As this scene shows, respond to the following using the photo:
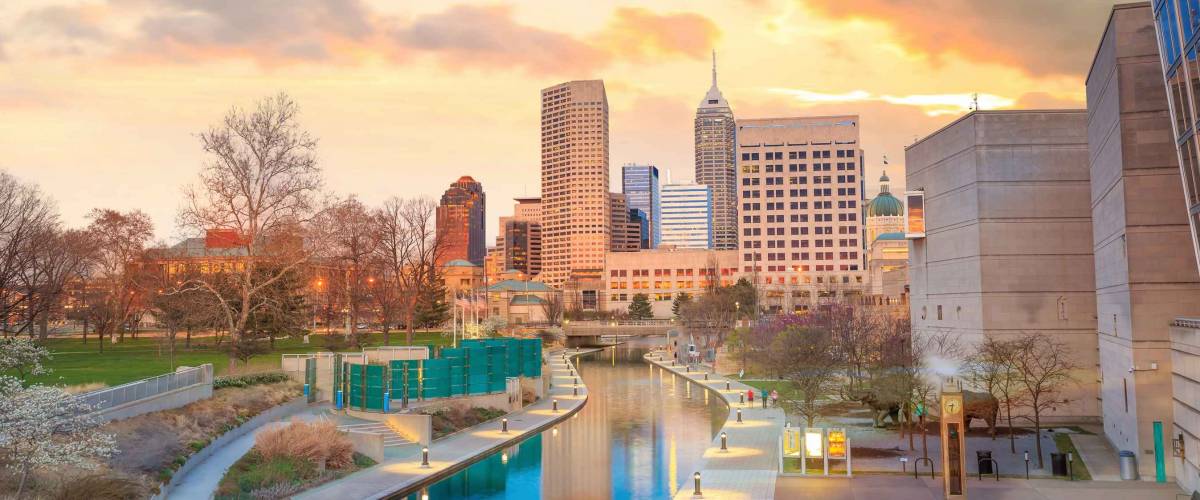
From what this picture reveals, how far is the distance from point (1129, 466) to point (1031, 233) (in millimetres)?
16753

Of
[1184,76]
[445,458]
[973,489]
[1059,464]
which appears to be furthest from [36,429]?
[1184,76]

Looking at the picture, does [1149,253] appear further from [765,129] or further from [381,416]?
[765,129]

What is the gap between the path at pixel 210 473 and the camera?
25328 mm

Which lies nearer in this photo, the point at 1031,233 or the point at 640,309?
the point at 1031,233

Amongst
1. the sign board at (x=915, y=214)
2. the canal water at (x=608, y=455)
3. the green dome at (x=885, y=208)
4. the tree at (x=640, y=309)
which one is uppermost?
the green dome at (x=885, y=208)

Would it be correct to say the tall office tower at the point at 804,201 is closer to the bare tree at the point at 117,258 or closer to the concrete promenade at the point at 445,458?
the bare tree at the point at 117,258

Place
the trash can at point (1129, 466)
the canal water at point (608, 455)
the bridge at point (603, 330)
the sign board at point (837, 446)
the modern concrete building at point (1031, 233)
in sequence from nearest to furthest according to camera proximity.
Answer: the trash can at point (1129, 466) → the canal water at point (608, 455) → the sign board at point (837, 446) → the modern concrete building at point (1031, 233) → the bridge at point (603, 330)

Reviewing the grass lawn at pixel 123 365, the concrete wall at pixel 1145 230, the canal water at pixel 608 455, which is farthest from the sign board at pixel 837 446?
the grass lawn at pixel 123 365

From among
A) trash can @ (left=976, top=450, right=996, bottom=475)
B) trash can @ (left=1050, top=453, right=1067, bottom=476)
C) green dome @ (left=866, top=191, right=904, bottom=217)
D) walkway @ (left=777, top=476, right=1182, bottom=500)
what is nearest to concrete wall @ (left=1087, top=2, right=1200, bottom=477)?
trash can @ (left=1050, top=453, right=1067, bottom=476)

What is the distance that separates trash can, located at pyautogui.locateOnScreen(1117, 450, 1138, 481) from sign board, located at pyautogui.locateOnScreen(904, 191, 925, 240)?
73.0ft

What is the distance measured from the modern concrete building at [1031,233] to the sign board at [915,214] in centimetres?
467

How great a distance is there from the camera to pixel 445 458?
3309 centimetres

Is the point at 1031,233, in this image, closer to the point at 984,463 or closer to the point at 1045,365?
the point at 1045,365

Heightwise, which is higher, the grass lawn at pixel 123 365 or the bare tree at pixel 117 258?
the bare tree at pixel 117 258
